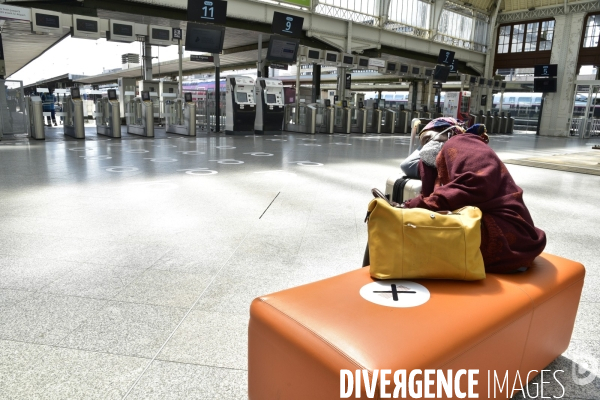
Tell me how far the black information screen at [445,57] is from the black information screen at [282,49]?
8127 millimetres

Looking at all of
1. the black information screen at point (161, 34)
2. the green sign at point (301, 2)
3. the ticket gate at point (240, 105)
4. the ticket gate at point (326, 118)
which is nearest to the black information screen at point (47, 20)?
the black information screen at point (161, 34)

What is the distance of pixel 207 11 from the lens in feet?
41.7

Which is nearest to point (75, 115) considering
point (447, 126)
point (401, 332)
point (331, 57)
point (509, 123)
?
point (331, 57)

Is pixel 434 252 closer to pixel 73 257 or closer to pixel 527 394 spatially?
pixel 527 394

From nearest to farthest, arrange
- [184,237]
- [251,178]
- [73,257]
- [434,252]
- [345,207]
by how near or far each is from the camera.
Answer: [434,252] < [73,257] < [184,237] < [345,207] < [251,178]

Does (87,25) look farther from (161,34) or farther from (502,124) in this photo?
(502,124)

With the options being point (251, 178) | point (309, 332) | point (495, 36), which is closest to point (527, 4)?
point (495, 36)

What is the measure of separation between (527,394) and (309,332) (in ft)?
3.57

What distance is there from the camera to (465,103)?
23672 mm

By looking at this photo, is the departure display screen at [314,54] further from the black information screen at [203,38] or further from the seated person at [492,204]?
the seated person at [492,204]

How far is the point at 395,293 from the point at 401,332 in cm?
28

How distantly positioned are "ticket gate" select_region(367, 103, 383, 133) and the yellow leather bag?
18919 mm

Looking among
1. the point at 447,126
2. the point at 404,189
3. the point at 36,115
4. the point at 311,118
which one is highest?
the point at 447,126

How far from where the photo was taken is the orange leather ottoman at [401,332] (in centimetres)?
125
